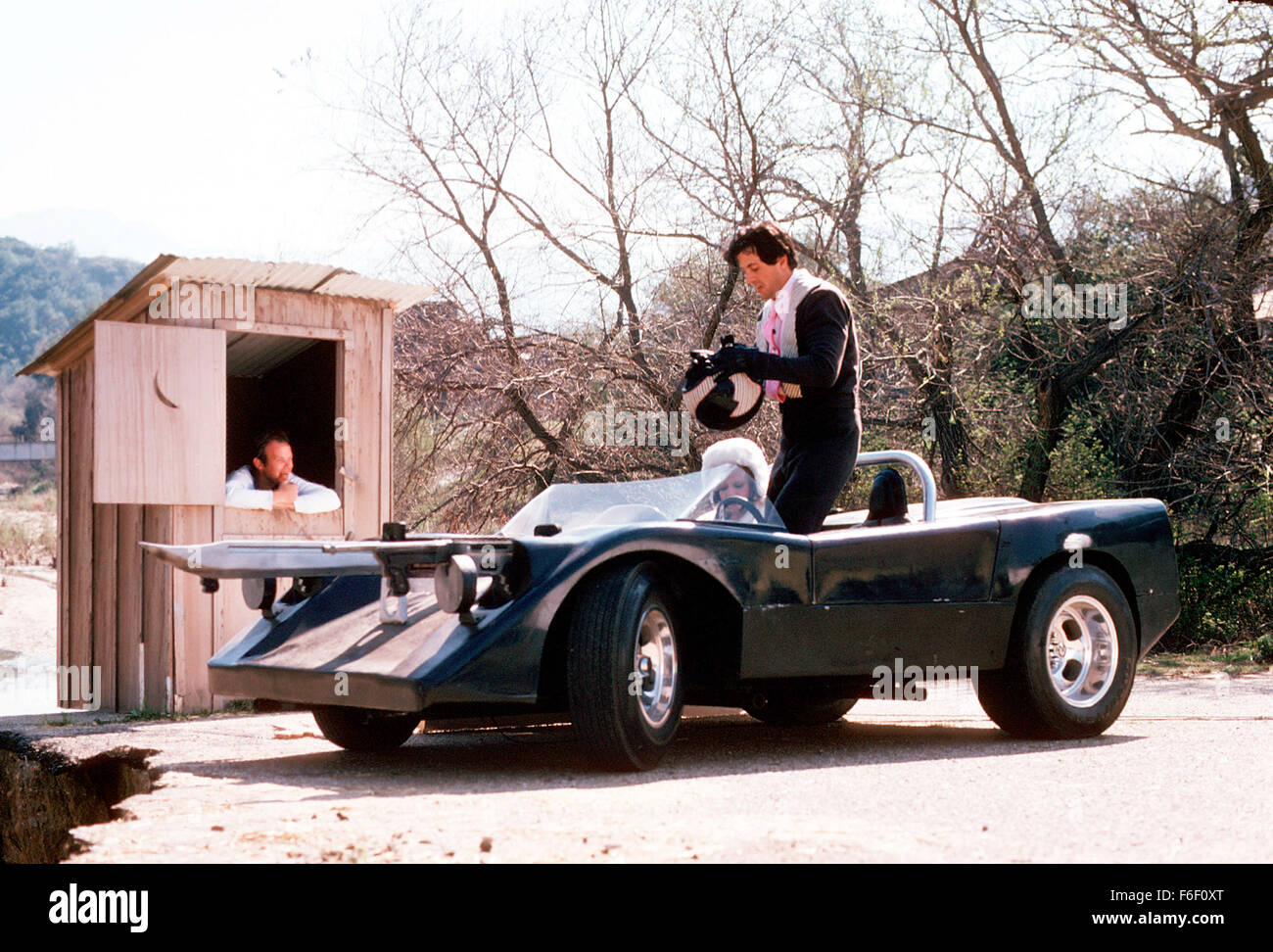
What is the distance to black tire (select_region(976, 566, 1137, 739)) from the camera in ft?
20.4

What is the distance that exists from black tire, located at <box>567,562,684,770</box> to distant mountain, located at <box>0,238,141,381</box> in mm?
97842

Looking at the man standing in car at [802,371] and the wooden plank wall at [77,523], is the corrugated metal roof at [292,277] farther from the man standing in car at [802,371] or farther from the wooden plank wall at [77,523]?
the man standing in car at [802,371]

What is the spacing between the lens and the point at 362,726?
20.1ft

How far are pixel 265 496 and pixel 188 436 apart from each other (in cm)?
63

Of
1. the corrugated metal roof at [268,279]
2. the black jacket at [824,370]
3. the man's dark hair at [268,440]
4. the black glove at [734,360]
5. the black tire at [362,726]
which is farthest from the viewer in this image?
the man's dark hair at [268,440]

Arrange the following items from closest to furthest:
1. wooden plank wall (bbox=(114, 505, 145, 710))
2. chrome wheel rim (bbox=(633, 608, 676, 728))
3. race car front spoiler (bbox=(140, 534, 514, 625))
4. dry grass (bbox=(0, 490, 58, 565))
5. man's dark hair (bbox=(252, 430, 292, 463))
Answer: race car front spoiler (bbox=(140, 534, 514, 625))
chrome wheel rim (bbox=(633, 608, 676, 728))
wooden plank wall (bbox=(114, 505, 145, 710))
man's dark hair (bbox=(252, 430, 292, 463))
dry grass (bbox=(0, 490, 58, 565))

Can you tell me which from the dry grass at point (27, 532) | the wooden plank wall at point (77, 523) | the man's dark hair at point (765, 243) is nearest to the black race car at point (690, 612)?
the man's dark hair at point (765, 243)

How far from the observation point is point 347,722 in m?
6.10

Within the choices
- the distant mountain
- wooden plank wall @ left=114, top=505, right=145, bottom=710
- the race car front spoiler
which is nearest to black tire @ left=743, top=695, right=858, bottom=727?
the race car front spoiler

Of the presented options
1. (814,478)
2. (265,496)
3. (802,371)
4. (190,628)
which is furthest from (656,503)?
(190,628)

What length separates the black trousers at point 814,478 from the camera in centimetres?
586

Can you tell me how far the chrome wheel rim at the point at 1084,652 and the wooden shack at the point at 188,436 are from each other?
202 inches

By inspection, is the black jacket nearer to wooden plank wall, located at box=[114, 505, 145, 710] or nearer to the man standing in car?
the man standing in car

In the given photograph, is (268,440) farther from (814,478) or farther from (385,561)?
(385,561)
